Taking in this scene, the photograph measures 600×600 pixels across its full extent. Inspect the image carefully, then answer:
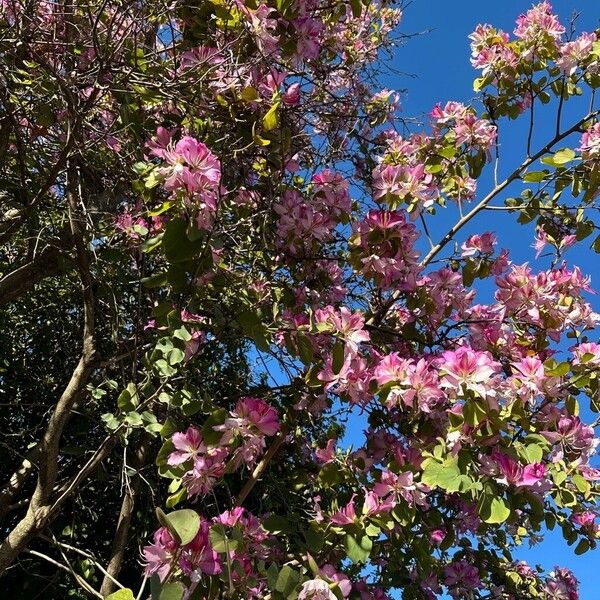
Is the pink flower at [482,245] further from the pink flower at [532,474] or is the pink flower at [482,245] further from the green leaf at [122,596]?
the green leaf at [122,596]

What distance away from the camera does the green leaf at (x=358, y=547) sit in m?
1.61

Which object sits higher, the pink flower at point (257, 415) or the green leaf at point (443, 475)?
the green leaf at point (443, 475)

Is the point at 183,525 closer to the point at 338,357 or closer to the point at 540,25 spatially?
the point at 338,357

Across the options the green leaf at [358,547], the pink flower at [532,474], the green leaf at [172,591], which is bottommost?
the green leaf at [172,591]

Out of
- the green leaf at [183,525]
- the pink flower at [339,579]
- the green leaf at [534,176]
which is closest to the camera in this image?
the green leaf at [183,525]

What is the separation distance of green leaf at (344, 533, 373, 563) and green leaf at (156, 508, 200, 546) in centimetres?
46

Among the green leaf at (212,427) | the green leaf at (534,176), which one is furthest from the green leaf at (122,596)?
the green leaf at (534,176)

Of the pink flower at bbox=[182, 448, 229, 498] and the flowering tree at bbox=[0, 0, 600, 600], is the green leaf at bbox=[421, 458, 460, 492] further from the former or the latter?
the pink flower at bbox=[182, 448, 229, 498]

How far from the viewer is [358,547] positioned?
163 centimetres

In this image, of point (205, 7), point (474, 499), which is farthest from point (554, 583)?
point (205, 7)

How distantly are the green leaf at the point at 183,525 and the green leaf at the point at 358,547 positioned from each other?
0.46m

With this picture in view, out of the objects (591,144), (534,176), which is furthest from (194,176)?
(591,144)

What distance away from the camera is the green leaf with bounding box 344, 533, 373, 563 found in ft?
5.28

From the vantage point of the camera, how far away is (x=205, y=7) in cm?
189
